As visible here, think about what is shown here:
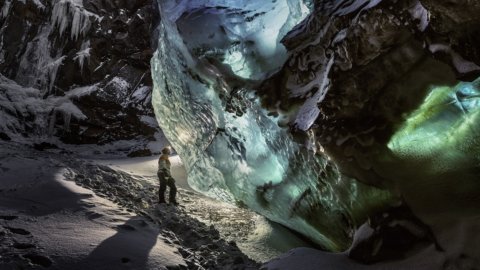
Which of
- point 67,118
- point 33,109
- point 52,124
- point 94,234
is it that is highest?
point 94,234

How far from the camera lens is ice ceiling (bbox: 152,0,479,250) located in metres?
3.97

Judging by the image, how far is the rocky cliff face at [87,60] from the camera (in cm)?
1942

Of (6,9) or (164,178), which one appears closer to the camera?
(164,178)

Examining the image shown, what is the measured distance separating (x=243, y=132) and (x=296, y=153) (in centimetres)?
143

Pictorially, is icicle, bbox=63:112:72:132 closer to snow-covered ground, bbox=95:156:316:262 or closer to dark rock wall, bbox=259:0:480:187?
snow-covered ground, bbox=95:156:316:262

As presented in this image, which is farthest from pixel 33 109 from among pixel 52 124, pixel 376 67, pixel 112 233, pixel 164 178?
pixel 376 67

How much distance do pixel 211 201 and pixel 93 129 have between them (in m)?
12.4

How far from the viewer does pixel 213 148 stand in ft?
22.1

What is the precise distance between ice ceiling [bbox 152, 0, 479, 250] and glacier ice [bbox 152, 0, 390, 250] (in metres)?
0.02

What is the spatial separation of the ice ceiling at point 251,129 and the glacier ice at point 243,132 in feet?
0.05

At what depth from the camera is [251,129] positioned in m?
5.99

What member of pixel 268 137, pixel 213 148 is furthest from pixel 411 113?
pixel 213 148

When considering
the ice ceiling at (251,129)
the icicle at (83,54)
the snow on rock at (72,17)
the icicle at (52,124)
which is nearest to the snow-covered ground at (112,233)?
the ice ceiling at (251,129)

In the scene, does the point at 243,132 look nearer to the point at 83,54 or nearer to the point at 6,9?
the point at 83,54
